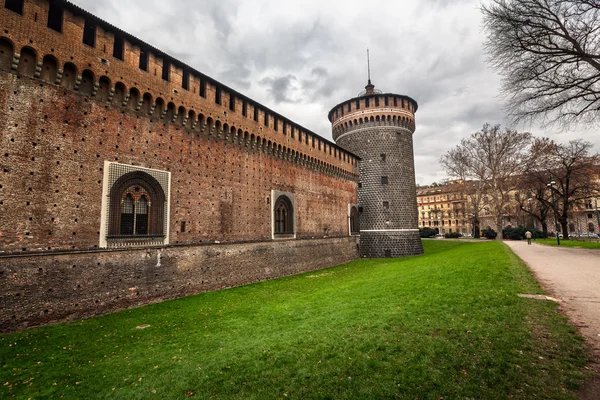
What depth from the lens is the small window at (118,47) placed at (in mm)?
11539

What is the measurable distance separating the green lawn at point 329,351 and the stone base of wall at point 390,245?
56.6ft

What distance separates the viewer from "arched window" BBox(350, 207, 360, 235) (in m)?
28.3

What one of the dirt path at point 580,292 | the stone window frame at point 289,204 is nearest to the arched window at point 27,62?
the stone window frame at point 289,204

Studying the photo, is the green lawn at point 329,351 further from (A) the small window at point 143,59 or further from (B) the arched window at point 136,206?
(A) the small window at point 143,59

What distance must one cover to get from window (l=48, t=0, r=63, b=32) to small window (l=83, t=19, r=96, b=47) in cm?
75

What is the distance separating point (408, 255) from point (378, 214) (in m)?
4.72

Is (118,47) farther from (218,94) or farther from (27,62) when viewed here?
(218,94)

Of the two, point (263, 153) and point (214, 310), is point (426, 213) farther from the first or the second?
point (214, 310)

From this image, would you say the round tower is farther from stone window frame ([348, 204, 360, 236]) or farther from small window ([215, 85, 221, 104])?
small window ([215, 85, 221, 104])

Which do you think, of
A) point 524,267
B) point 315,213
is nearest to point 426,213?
point 315,213

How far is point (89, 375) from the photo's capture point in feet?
20.3

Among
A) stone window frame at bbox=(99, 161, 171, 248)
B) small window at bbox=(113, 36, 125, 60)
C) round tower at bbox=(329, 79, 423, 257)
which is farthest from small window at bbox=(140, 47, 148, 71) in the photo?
round tower at bbox=(329, 79, 423, 257)

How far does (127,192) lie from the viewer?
38.4 feet

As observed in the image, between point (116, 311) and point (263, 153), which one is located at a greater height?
point (263, 153)
